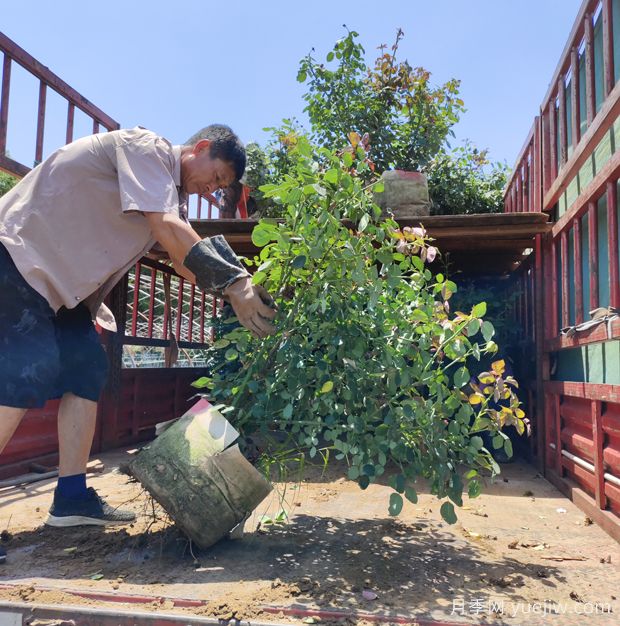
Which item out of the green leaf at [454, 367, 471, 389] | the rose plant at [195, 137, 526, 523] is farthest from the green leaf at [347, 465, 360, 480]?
the green leaf at [454, 367, 471, 389]

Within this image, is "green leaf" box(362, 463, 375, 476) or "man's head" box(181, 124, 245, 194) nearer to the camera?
"green leaf" box(362, 463, 375, 476)

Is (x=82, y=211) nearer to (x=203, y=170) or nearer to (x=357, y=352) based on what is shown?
(x=203, y=170)

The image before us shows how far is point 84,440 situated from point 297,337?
1.19 metres

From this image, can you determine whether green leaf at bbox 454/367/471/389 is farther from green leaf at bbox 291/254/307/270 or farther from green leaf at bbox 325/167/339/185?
green leaf at bbox 325/167/339/185

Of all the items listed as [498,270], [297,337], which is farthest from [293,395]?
[498,270]

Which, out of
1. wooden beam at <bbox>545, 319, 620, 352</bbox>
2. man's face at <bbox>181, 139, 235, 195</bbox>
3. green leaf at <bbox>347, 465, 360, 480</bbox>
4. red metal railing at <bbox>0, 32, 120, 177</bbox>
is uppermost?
red metal railing at <bbox>0, 32, 120, 177</bbox>

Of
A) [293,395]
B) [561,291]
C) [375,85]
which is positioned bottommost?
[293,395]

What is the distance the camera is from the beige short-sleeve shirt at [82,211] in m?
2.19

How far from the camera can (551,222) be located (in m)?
4.09

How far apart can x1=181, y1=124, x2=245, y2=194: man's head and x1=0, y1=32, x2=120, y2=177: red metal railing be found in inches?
76.9

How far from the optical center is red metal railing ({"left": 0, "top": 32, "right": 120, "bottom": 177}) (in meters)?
3.72

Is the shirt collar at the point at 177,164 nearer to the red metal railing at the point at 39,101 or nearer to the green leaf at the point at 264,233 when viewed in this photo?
the green leaf at the point at 264,233

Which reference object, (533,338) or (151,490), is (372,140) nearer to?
(533,338)

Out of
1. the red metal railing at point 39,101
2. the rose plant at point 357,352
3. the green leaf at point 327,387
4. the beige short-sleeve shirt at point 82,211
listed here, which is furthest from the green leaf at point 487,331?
the red metal railing at point 39,101
